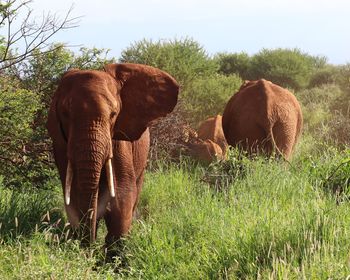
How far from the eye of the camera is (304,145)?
485 inches

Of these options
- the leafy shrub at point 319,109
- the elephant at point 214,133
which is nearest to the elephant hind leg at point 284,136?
the elephant at point 214,133

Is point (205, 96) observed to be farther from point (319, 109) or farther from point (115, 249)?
point (115, 249)

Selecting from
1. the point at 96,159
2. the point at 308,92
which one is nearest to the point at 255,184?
the point at 96,159

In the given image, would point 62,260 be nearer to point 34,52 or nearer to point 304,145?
point 34,52

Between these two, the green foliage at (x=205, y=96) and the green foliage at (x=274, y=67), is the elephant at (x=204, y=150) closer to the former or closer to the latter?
the green foliage at (x=205, y=96)

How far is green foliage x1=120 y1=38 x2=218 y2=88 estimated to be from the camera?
1603 cm

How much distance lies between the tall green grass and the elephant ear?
86 centimetres

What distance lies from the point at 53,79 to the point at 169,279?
398cm

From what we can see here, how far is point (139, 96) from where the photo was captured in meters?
6.21

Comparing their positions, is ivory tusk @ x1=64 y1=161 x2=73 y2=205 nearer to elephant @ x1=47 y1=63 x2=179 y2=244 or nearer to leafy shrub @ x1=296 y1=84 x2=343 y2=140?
elephant @ x1=47 y1=63 x2=179 y2=244

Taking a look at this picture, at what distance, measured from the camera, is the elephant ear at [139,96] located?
611cm

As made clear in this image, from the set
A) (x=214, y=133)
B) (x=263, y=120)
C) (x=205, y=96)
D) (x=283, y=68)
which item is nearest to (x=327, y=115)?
(x=205, y=96)

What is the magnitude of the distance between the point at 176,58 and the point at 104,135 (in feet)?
39.2

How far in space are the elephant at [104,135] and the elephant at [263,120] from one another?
295 cm
